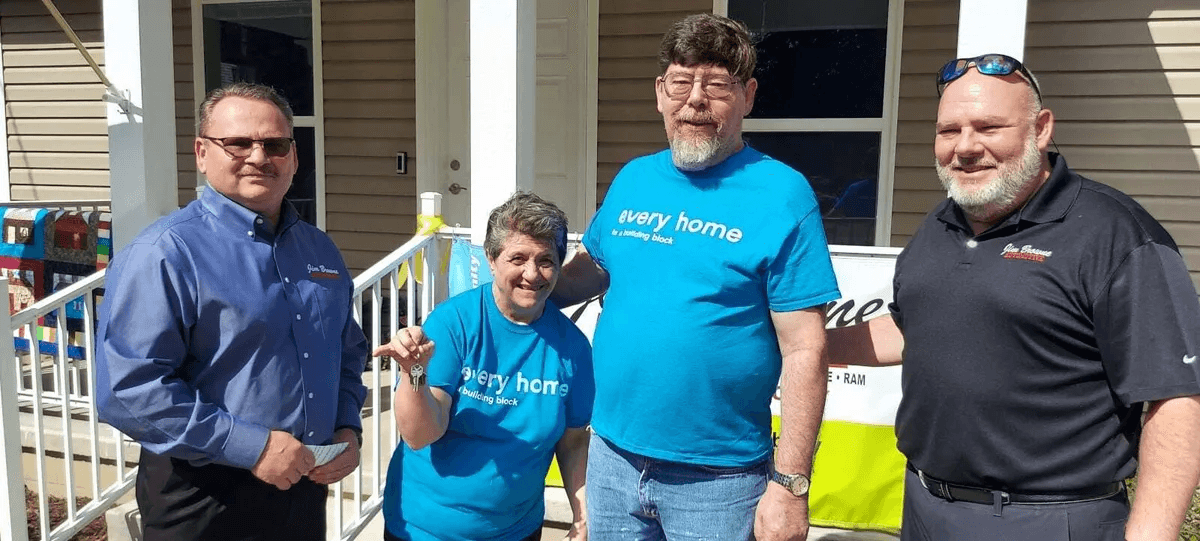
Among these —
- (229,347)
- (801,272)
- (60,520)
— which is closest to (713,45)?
(801,272)

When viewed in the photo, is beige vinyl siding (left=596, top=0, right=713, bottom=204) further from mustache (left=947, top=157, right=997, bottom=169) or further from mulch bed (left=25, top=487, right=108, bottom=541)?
mulch bed (left=25, top=487, right=108, bottom=541)

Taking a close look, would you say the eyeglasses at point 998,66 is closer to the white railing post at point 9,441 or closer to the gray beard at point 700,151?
the gray beard at point 700,151

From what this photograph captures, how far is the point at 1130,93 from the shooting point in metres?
4.38

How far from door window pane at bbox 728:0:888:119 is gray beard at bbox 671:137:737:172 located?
134 inches

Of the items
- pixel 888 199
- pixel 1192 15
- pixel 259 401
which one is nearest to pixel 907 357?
pixel 259 401

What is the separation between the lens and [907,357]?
1.77 metres

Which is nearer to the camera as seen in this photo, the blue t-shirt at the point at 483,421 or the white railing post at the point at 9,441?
the blue t-shirt at the point at 483,421

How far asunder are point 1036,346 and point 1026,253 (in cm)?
18

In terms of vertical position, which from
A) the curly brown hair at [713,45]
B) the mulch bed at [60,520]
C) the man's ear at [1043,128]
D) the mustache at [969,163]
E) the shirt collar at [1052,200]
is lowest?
the mulch bed at [60,520]

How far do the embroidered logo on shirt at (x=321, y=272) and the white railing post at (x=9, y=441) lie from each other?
5.24 feet

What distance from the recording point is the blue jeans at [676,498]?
1.81m

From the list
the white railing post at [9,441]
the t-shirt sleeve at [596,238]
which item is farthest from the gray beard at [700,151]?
the white railing post at [9,441]

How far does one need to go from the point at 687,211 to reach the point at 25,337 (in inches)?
170

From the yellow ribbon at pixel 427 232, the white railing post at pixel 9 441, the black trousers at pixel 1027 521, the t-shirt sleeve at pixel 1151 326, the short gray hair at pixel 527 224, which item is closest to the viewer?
the t-shirt sleeve at pixel 1151 326
